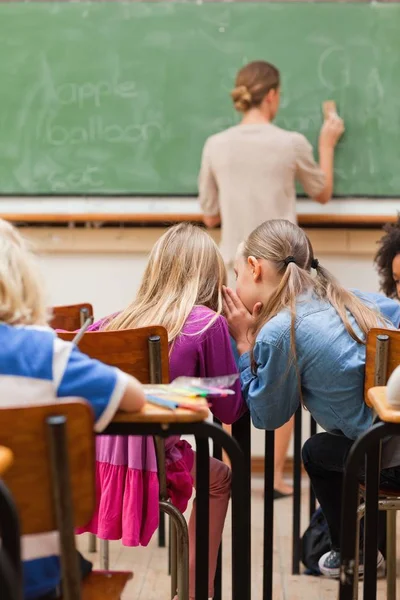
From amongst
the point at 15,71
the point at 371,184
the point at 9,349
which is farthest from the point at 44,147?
the point at 9,349

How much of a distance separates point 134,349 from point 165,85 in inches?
94.4

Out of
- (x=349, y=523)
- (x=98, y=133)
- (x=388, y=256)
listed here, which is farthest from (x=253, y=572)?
(x=98, y=133)

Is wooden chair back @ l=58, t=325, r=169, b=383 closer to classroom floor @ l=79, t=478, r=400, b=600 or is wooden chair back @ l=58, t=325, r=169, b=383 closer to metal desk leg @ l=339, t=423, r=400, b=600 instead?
metal desk leg @ l=339, t=423, r=400, b=600

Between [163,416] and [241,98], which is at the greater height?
[241,98]

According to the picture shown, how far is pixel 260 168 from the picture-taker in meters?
3.93

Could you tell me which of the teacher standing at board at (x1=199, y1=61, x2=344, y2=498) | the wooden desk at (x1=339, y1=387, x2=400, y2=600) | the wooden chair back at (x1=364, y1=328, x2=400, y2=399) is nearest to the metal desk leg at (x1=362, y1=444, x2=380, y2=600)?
the wooden desk at (x1=339, y1=387, x2=400, y2=600)

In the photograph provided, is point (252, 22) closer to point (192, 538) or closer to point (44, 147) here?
point (44, 147)

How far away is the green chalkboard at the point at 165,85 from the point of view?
4.12 meters

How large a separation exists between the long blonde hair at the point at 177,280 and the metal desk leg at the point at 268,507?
0.39m

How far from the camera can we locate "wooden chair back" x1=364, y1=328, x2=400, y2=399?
2.00 meters

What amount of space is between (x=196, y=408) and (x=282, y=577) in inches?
65.6

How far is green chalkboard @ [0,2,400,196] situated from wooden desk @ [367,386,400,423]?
2652 millimetres

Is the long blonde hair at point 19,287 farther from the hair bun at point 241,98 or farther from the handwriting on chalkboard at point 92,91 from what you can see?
the handwriting on chalkboard at point 92,91

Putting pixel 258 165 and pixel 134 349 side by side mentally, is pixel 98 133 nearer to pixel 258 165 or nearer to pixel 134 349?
Answer: pixel 258 165
